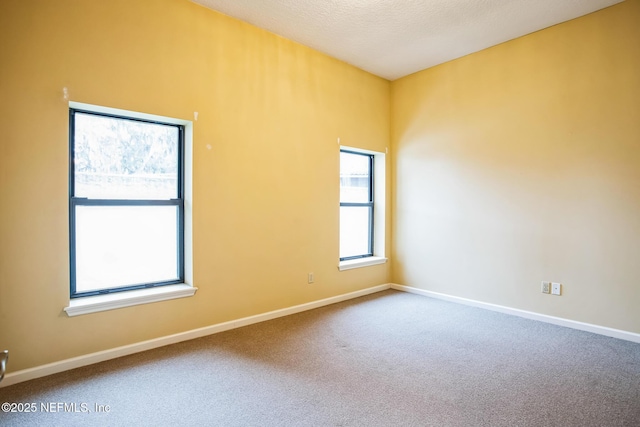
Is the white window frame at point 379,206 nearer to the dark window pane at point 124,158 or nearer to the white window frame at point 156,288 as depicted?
the white window frame at point 156,288

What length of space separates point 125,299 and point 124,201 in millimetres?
814

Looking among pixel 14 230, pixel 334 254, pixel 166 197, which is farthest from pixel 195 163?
pixel 334 254

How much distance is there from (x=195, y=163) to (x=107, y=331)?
1.55 m

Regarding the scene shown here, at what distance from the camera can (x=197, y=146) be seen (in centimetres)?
305

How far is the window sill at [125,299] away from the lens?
2.49 metres

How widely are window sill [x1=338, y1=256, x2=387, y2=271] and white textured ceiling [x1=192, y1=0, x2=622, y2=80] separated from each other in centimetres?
266

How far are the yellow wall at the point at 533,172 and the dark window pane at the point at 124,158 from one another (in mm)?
3194

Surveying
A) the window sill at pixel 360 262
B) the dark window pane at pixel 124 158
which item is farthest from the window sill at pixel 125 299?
the window sill at pixel 360 262

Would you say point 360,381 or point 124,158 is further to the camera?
point 124,158

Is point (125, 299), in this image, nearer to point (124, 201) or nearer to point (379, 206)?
point (124, 201)

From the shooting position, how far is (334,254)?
424 centimetres

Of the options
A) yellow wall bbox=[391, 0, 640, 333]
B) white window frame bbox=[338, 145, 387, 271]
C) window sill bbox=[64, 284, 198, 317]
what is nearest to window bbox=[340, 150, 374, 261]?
white window frame bbox=[338, 145, 387, 271]

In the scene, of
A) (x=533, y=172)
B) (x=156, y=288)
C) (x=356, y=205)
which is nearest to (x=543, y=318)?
(x=533, y=172)

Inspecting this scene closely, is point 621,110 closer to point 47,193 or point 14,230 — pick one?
point 47,193
